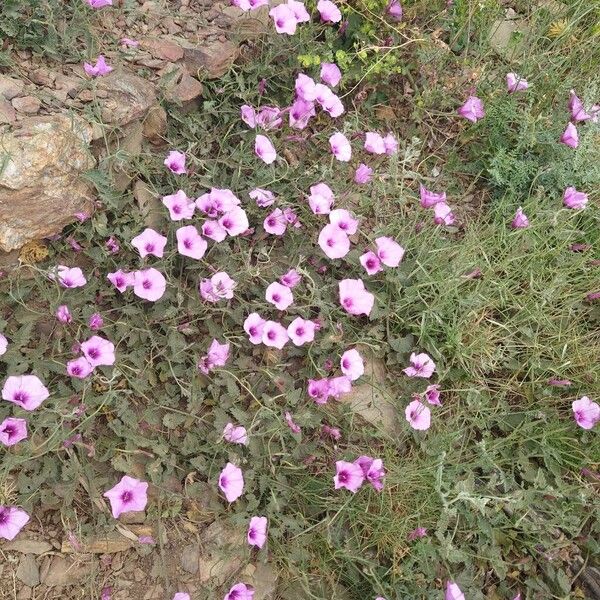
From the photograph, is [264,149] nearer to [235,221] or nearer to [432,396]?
[235,221]

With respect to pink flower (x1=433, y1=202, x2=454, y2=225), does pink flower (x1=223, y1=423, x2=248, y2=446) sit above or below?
below

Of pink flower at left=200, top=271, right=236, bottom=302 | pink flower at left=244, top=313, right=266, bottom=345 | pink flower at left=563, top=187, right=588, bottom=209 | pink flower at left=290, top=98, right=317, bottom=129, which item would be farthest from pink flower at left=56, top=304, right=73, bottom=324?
pink flower at left=563, top=187, right=588, bottom=209

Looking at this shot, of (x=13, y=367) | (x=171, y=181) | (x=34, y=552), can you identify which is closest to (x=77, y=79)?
(x=171, y=181)

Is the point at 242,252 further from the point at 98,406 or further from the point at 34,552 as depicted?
the point at 34,552

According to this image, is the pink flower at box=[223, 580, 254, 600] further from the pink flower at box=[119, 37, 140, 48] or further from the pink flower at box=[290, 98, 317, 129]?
the pink flower at box=[119, 37, 140, 48]

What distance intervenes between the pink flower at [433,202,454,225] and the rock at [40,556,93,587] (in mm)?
1806

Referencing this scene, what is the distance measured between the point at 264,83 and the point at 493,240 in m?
1.16

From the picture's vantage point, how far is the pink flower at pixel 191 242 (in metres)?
2.38

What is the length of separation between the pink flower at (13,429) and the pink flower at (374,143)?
5.65ft

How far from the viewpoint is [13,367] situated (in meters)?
2.17

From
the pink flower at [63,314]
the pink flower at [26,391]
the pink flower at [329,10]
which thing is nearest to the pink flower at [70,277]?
the pink flower at [63,314]

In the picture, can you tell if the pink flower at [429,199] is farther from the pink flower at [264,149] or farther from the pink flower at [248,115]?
the pink flower at [248,115]

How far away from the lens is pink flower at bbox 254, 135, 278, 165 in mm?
2584

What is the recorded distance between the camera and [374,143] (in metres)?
2.84
